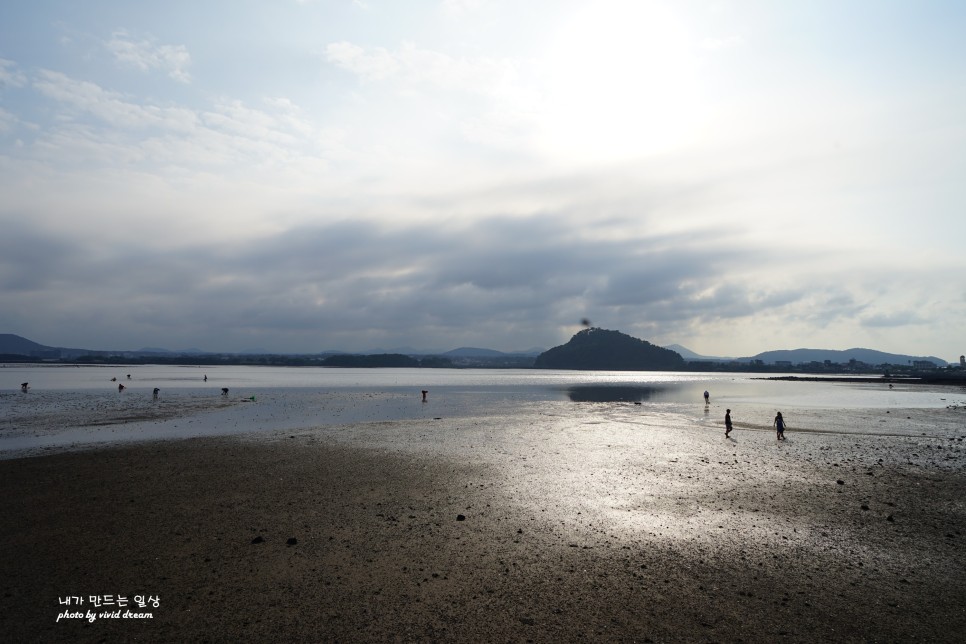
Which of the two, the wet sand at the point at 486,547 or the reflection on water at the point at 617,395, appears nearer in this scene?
the wet sand at the point at 486,547

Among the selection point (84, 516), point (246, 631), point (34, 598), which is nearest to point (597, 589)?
point (246, 631)

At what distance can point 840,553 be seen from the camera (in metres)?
13.5

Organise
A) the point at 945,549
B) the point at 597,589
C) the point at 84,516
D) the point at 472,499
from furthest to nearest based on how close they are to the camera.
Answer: the point at 472,499, the point at 84,516, the point at 945,549, the point at 597,589

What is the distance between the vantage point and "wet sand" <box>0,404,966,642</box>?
984cm

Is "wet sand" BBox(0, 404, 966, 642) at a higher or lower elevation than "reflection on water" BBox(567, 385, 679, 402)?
higher

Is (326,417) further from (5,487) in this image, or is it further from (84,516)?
(84,516)

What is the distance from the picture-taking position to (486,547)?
543 inches

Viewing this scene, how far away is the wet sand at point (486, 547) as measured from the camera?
9.84 m

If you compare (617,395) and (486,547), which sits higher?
(486,547)

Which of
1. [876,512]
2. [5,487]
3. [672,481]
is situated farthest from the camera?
[672,481]

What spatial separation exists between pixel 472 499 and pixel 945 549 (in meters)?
13.6

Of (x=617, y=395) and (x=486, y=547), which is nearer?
(x=486, y=547)

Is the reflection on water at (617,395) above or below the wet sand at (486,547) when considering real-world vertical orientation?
below

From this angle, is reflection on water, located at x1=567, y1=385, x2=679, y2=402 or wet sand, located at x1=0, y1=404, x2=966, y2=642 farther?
reflection on water, located at x1=567, y1=385, x2=679, y2=402
